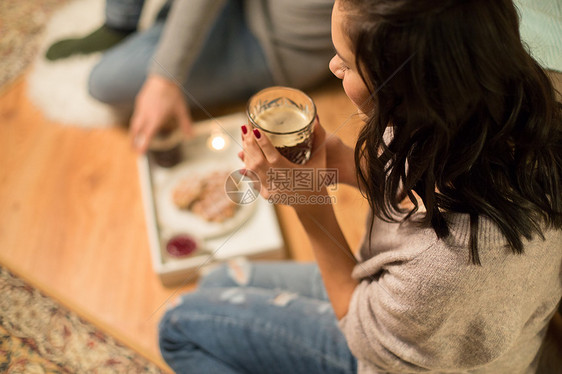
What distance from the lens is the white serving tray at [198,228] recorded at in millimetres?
1155

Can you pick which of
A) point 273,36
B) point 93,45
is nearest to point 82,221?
point 93,45

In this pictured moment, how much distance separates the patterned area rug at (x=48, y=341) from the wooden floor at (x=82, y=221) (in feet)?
1.40

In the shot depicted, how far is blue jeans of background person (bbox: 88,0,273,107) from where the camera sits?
136 centimetres

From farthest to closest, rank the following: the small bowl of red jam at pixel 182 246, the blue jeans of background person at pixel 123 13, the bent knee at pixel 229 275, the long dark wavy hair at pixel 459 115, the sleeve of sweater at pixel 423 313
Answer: the blue jeans of background person at pixel 123 13 < the small bowl of red jam at pixel 182 246 < the bent knee at pixel 229 275 < the sleeve of sweater at pixel 423 313 < the long dark wavy hair at pixel 459 115

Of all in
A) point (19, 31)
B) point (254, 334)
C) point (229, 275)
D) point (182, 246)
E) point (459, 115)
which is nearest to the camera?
point (459, 115)

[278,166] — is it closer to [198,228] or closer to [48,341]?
[48,341]

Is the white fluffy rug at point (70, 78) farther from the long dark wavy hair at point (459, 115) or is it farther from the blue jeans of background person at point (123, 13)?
the long dark wavy hair at point (459, 115)

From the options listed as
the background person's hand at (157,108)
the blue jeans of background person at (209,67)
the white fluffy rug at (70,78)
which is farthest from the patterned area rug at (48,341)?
the white fluffy rug at (70,78)

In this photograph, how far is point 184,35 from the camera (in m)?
1.18

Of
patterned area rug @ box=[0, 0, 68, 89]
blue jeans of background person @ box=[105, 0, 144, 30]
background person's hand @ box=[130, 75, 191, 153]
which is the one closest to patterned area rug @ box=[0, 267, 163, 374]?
background person's hand @ box=[130, 75, 191, 153]

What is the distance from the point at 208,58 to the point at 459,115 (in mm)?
1052

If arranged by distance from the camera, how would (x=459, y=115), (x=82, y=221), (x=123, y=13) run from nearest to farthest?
(x=459, y=115)
(x=82, y=221)
(x=123, y=13)

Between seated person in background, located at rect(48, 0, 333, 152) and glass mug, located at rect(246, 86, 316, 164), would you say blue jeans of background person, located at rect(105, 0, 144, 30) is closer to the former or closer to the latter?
seated person in background, located at rect(48, 0, 333, 152)

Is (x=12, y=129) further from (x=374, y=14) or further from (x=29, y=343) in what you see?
(x=374, y=14)
